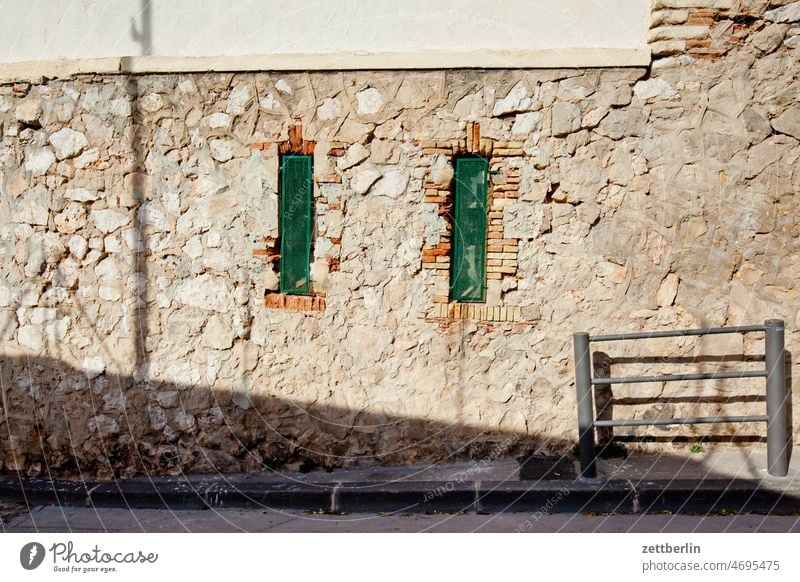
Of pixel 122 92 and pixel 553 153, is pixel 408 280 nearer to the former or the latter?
pixel 553 153

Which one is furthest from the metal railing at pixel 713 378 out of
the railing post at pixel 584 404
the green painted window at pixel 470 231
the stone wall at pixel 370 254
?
the green painted window at pixel 470 231

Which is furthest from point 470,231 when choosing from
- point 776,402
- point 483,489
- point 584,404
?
point 776,402

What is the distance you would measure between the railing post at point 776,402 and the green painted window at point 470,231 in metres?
1.85

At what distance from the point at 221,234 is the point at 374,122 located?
1356 mm

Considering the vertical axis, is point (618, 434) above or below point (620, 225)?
below

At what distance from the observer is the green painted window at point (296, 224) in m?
5.34

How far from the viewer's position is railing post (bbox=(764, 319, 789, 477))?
461cm

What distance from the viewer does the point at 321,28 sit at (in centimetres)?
526

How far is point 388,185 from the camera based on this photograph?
521 centimetres

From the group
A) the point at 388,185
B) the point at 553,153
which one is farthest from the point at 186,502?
→ the point at 553,153

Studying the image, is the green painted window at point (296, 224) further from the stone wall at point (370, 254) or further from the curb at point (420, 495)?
the curb at point (420, 495)

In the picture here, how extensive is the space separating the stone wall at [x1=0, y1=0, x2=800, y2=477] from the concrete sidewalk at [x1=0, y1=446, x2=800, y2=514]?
20cm

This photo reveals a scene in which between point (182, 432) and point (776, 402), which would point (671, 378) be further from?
point (182, 432)

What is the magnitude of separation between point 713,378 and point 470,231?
1.83m
